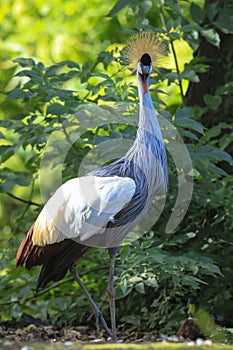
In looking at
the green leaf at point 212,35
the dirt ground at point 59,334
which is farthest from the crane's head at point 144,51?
the dirt ground at point 59,334

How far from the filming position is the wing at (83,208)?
12.5 ft

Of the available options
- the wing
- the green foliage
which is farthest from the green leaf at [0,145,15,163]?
the wing

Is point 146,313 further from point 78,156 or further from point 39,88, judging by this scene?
point 39,88

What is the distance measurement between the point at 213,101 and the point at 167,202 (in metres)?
0.74

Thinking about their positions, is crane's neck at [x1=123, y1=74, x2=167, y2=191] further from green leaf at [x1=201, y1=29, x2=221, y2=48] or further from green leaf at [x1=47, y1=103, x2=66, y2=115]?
green leaf at [x1=201, y1=29, x2=221, y2=48]

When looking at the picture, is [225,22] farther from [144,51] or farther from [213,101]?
[144,51]

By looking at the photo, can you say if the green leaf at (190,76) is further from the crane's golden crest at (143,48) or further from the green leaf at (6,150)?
the green leaf at (6,150)

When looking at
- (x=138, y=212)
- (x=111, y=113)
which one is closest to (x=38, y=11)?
(x=111, y=113)

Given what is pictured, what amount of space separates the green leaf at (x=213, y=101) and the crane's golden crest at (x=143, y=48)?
2.08 feet

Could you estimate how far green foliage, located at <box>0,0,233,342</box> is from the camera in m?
4.16

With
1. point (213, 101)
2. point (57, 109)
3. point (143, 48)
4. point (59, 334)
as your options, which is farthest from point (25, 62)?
point (59, 334)

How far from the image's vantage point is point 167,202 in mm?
4660

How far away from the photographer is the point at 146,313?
483cm

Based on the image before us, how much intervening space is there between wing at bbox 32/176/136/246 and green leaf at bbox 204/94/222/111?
48.4 inches
